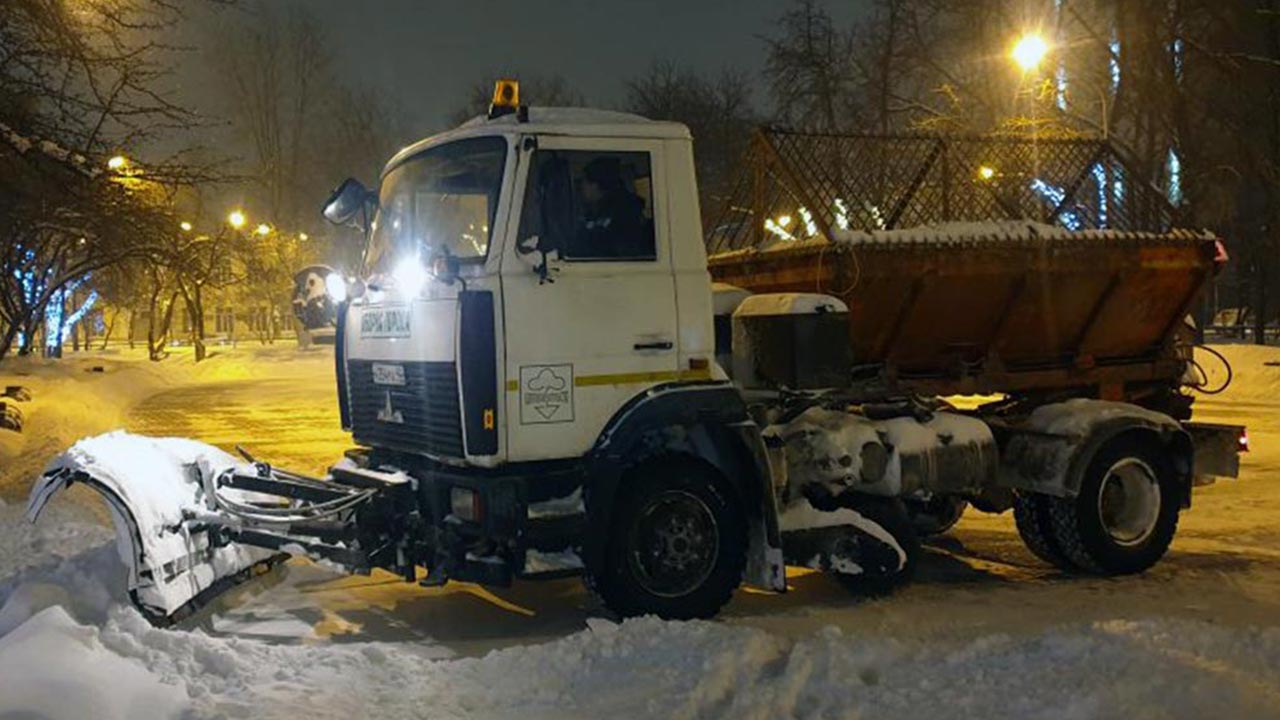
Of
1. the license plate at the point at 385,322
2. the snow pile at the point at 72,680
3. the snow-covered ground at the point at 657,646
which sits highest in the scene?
the license plate at the point at 385,322

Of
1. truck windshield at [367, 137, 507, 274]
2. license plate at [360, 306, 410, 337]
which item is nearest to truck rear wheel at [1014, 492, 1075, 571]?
truck windshield at [367, 137, 507, 274]

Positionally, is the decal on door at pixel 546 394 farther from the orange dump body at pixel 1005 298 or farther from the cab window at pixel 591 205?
the orange dump body at pixel 1005 298

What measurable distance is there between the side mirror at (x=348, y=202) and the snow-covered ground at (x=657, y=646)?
99.1 inches

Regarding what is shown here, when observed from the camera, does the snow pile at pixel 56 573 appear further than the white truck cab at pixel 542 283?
No

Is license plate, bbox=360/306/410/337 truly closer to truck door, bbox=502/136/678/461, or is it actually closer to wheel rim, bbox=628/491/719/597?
truck door, bbox=502/136/678/461

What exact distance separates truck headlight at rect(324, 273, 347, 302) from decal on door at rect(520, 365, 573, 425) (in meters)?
1.78

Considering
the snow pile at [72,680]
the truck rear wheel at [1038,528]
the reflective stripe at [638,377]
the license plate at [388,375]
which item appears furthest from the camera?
the truck rear wheel at [1038,528]

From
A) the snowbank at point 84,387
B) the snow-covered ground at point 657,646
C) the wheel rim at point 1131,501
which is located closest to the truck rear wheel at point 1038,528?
the snow-covered ground at point 657,646

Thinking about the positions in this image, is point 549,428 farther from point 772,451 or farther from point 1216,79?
point 1216,79

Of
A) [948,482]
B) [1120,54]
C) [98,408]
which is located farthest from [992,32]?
[948,482]

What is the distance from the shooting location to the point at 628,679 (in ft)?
17.7

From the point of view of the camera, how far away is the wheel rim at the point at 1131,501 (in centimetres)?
870

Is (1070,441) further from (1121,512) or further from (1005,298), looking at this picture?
(1005,298)

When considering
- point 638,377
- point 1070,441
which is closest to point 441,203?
point 638,377
